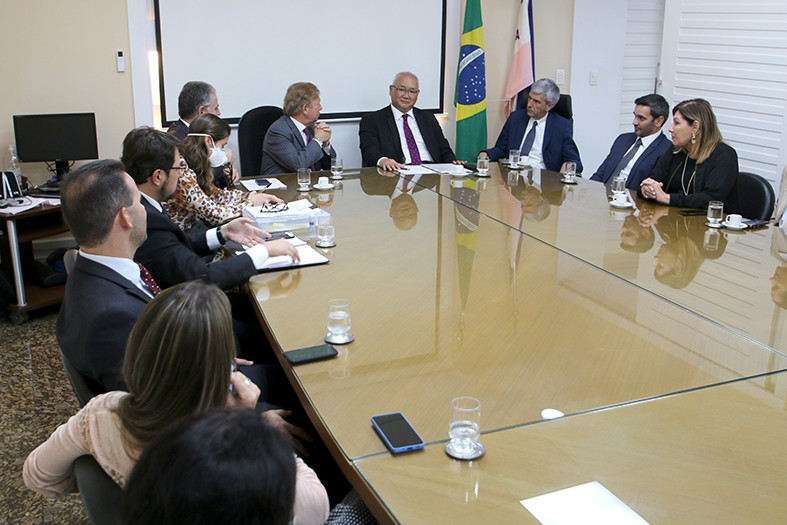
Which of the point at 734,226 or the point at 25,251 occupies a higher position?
the point at 734,226

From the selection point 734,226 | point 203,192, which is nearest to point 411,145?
point 203,192

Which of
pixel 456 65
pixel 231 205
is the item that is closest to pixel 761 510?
pixel 231 205

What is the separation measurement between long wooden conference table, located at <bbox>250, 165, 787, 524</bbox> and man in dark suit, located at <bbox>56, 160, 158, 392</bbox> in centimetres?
43

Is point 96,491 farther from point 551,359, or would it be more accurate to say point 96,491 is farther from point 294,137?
point 294,137

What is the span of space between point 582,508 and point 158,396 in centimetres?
77

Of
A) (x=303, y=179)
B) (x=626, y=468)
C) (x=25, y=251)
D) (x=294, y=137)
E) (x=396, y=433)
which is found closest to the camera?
(x=626, y=468)

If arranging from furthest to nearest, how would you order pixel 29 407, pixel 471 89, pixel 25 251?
pixel 471 89 < pixel 25 251 < pixel 29 407

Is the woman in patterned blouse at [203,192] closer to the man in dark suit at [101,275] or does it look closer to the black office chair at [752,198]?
the man in dark suit at [101,275]

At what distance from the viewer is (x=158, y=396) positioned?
1.23 meters

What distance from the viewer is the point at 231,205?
11.0ft

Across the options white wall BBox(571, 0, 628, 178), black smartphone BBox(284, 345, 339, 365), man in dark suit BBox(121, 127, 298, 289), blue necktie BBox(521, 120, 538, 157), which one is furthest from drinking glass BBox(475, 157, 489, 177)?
black smartphone BBox(284, 345, 339, 365)

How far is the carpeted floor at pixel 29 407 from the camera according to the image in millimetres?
2354

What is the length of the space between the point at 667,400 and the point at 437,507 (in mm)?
688

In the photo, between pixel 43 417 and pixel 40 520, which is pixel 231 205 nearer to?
pixel 43 417
